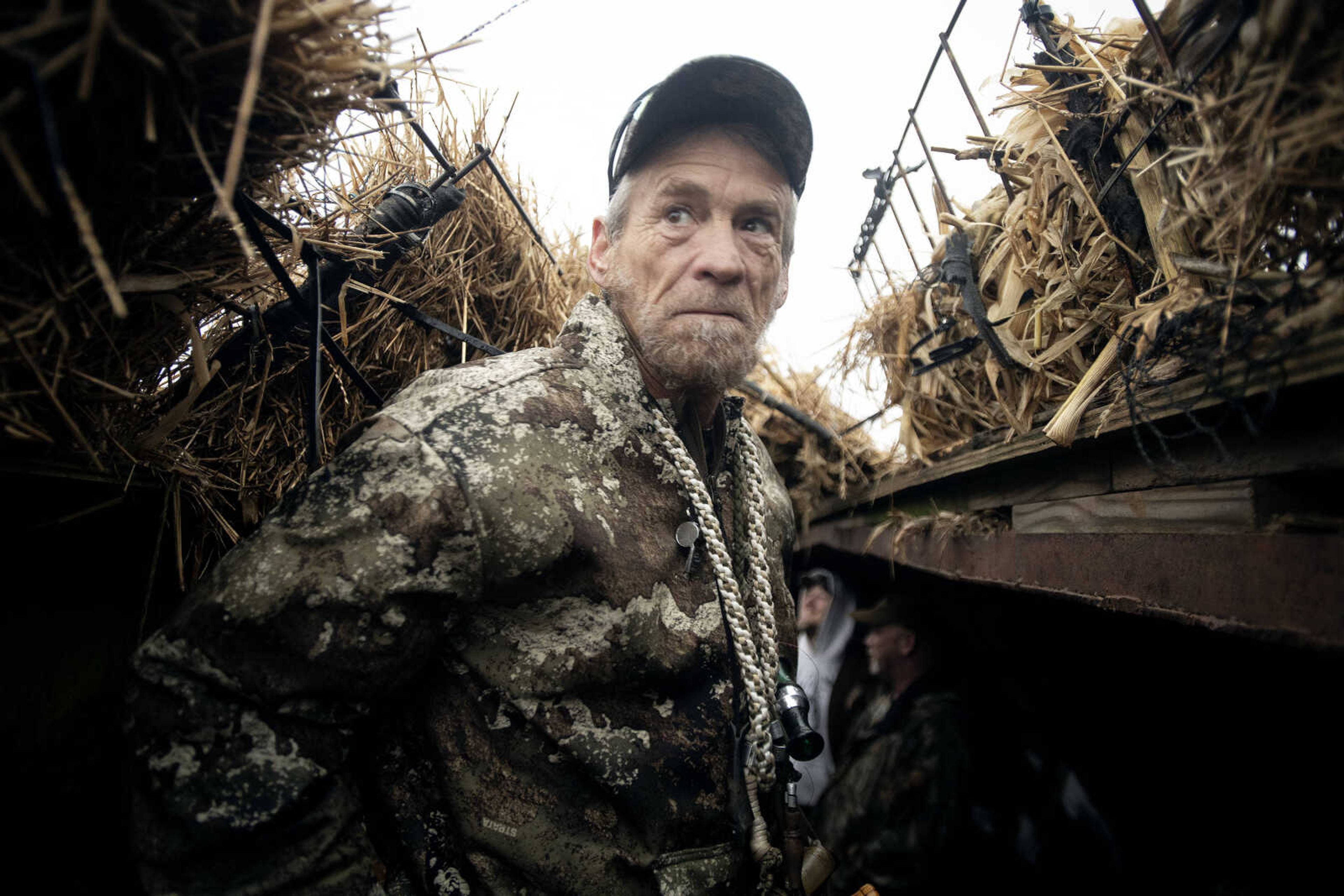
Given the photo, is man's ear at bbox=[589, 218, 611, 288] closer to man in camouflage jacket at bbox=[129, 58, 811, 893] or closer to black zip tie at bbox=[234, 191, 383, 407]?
man in camouflage jacket at bbox=[129, 58, 811, 893]

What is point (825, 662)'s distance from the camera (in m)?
4.25

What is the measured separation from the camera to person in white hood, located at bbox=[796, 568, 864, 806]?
378 cm

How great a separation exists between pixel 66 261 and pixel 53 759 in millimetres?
890

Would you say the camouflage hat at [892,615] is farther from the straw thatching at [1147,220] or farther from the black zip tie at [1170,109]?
the black zip tie at [1170,109]

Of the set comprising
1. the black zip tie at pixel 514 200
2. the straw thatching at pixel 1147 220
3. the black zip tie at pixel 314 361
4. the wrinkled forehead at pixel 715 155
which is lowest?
the straw thatching at pixel 1147 220

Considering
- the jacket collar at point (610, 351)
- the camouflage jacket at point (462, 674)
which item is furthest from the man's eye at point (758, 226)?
the camouflage jacket at point (462, 674)

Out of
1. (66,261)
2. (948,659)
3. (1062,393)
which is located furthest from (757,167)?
(948,659)

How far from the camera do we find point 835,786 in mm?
3082

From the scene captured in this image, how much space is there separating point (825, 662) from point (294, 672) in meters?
3.83

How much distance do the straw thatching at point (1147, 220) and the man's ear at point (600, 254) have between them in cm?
94

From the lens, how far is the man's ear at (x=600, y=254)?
1.72m

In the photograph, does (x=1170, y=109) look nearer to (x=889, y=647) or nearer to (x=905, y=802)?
(x=905, y=802)

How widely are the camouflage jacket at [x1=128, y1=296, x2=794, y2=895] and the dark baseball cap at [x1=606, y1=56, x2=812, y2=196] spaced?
633 mm

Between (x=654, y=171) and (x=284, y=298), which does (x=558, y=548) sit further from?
(x=654, y=171)
